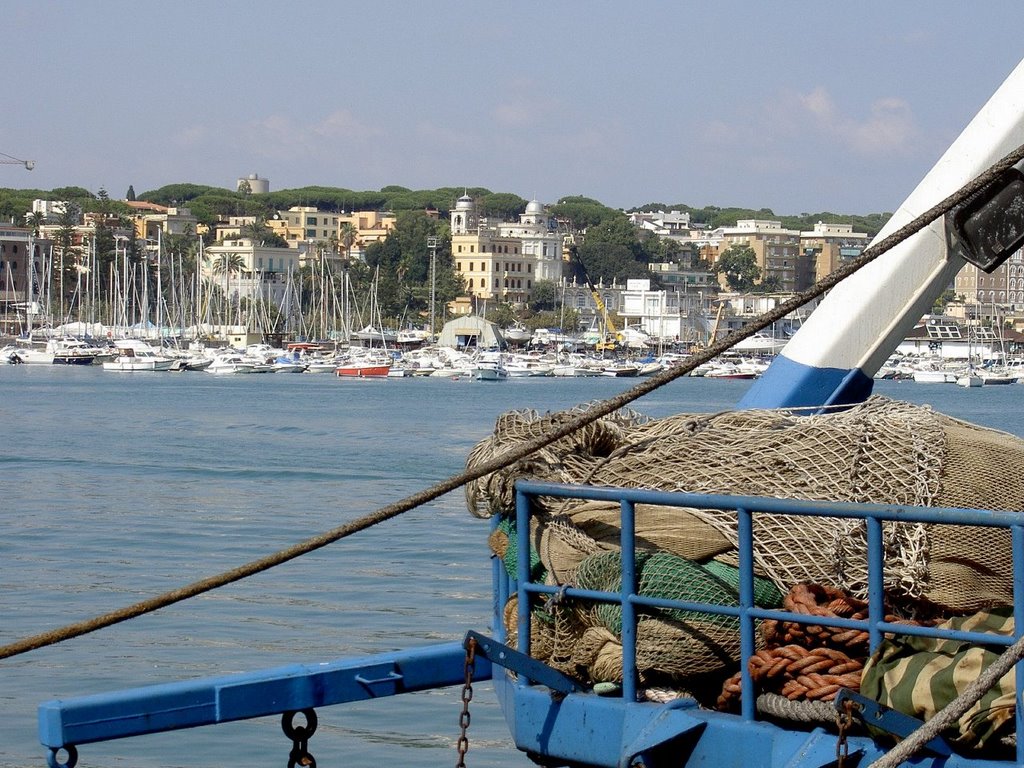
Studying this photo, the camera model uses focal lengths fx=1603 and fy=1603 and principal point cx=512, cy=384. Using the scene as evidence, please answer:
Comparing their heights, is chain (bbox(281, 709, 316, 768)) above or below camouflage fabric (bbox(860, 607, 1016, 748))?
below

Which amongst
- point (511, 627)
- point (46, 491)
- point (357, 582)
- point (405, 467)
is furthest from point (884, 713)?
point (405, 467)

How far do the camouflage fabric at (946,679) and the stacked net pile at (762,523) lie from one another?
0.49 metres

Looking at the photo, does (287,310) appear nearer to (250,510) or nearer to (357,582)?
(250,510)

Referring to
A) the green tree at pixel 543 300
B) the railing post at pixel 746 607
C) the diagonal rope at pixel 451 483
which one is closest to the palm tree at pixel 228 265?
the green tree at pixel 543 300

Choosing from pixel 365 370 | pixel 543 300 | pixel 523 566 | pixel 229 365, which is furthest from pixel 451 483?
pixel 543 300

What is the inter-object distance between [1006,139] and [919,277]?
2.75 feet

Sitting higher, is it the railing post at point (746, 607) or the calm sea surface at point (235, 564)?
the railing post at point (746, 607)

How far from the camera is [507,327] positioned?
180375mm

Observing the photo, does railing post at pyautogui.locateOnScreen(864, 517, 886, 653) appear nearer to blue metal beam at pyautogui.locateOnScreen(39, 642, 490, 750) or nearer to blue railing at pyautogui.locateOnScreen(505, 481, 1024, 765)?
blue railing at pyautogui.locateOnScreen(505, 481, 1024, 765)

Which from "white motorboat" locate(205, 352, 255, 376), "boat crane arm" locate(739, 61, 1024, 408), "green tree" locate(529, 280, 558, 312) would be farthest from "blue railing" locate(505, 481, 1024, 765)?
"green tree" locate(529, 280, 558, 312)

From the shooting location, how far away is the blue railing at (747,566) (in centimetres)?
490

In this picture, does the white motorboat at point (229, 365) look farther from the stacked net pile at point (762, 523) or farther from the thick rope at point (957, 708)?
the thick rope at point (957, 708)

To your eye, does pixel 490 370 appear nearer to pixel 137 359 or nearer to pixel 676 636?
pixel 137 359

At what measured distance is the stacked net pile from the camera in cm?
586
